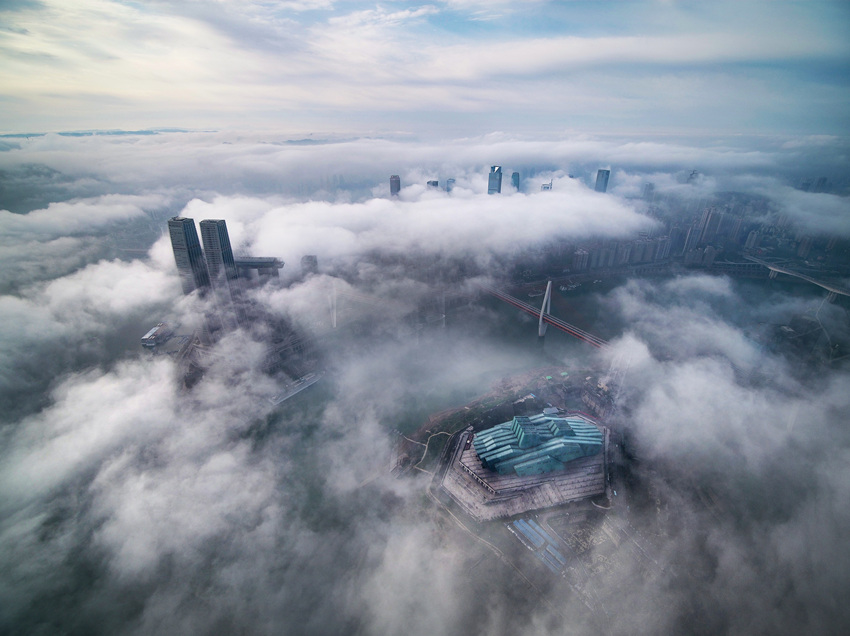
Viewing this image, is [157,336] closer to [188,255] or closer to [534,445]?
[188,255]

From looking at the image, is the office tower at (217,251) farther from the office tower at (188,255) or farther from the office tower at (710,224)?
the office tower at (710,224)

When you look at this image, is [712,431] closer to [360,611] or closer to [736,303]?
[360,611]

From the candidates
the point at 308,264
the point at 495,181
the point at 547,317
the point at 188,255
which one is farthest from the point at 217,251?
the point at 495,181

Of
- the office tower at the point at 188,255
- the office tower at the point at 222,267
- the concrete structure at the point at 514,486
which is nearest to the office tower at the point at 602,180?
the concrete structure at the point at 514,486

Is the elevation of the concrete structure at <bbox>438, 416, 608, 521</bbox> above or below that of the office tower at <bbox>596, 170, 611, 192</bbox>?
below

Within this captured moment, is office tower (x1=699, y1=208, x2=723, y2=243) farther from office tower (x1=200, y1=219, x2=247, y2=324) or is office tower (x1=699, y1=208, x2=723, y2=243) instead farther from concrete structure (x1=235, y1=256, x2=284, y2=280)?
office tower (x1=200, y1=219, x2=247, y2=324)

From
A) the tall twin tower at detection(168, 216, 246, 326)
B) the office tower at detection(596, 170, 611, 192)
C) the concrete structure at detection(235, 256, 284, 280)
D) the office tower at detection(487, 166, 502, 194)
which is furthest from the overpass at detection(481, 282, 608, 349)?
the office tower at detection(596, 170, 611, 192)
